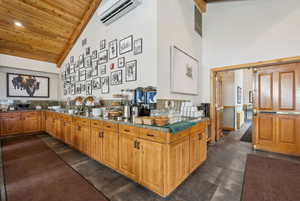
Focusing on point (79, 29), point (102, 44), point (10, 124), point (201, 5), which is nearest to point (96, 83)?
point (102, 44)

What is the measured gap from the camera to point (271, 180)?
1993mm

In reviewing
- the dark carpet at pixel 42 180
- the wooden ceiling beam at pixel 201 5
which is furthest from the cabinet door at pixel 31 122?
the wooden ceiling beam at pixel 201 5

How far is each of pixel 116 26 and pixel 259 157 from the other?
4547 millimetres

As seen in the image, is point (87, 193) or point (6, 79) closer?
point (87, 193)

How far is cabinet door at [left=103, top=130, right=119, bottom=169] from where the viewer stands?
82.7 inches

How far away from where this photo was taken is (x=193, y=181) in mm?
1974

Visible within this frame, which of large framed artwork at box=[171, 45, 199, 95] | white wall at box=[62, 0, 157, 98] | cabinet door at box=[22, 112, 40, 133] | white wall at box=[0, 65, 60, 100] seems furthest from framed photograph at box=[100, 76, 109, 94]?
white wall at box=[0, 65, 60, 100]

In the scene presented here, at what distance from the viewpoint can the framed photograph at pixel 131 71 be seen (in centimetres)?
268

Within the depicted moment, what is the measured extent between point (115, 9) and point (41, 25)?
300cm

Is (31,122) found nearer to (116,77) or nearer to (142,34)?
(116,77)

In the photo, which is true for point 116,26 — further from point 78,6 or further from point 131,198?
point 131,198

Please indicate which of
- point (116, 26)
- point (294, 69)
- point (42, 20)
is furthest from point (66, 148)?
point (294, 69)

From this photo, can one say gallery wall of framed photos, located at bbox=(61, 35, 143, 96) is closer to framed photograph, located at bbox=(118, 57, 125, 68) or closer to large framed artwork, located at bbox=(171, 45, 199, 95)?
framed photograph, located at bbox=(118, 57, 125, 68)

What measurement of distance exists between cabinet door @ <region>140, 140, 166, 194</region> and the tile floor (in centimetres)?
16
